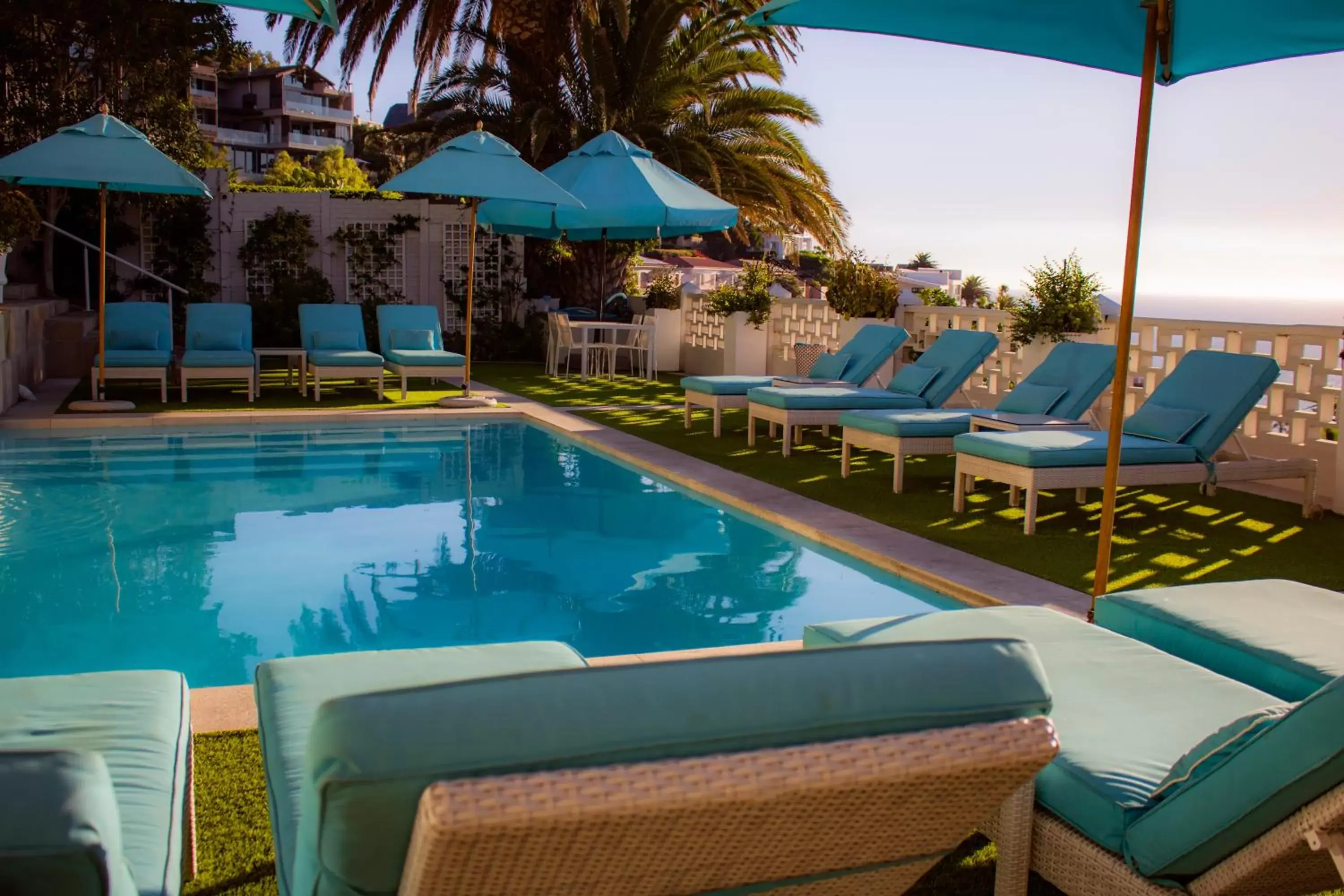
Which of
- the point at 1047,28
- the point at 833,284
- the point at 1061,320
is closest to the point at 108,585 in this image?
the point at 1047,28

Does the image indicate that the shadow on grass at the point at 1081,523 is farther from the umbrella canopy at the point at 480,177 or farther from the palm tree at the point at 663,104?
the palm tree at the point at 663,104

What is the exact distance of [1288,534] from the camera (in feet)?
22.2

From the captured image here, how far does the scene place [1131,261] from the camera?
4188mm

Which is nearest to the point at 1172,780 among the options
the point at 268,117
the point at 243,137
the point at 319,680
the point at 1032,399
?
the point at 319,680

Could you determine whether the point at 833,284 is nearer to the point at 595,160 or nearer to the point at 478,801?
the point at 595,160

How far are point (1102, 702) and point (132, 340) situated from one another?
1148cm

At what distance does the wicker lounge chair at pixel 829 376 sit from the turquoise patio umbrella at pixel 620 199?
2.75m

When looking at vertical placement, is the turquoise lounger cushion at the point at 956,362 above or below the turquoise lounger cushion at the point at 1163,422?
above

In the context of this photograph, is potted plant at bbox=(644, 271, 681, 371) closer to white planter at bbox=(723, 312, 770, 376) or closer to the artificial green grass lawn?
white planter at bbox=(723, 312, 770, 376)

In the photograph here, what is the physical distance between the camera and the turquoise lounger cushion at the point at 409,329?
13289 millimetres

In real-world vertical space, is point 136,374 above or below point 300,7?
below

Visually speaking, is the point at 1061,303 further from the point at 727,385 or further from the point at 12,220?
the point at 12,220

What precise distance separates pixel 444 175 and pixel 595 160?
2.30 metres

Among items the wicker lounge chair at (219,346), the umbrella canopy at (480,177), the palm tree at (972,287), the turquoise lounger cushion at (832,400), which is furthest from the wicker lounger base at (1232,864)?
the palm tree at (972,287)
